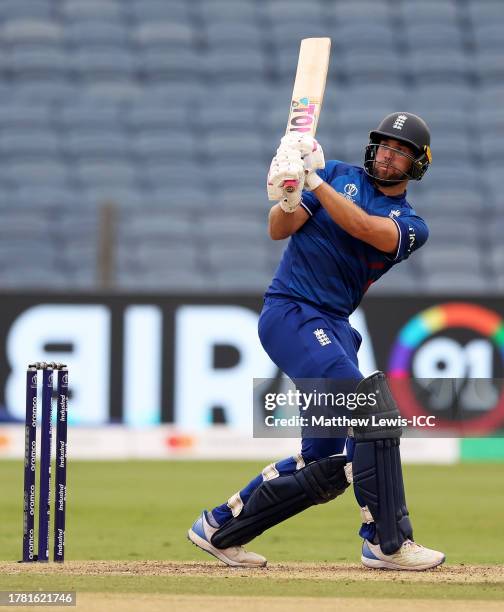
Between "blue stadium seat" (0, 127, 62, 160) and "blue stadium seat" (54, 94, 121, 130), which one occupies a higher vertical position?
"blue stadium seat" (54, 94, 121, 130)

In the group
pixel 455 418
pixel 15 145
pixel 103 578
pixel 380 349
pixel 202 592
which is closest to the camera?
pixel 202 592

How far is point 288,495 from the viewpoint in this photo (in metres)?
4.38

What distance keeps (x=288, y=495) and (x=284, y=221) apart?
0.87 metres

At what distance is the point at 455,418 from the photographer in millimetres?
4703

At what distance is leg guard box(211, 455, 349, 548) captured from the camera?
435 centimetres

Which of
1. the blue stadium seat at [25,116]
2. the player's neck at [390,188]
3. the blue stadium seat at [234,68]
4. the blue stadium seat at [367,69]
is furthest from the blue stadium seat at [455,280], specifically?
the player's neck at [390,188]

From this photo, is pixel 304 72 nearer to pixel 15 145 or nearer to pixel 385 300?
pixel 385 300

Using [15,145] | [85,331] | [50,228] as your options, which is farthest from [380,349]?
[15,145]

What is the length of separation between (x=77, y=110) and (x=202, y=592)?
10726 mm

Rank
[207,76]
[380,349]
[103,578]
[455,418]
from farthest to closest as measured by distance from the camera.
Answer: [207,76]
[380,349]
[455,418]
[103,578]

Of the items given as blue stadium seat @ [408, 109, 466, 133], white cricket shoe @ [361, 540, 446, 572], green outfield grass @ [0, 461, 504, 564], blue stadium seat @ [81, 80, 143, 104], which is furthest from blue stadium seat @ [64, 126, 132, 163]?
white cricket shoe @ [361, 540, 446, 572]

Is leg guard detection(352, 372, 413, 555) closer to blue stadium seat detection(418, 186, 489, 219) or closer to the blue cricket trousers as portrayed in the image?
the blue cricket trousers

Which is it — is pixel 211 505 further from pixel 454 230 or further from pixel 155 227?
pixel 454 230

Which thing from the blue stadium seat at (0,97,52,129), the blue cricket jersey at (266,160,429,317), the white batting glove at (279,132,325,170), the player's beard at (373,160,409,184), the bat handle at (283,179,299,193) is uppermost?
the blue stadium seat at (0,97,52,129)
